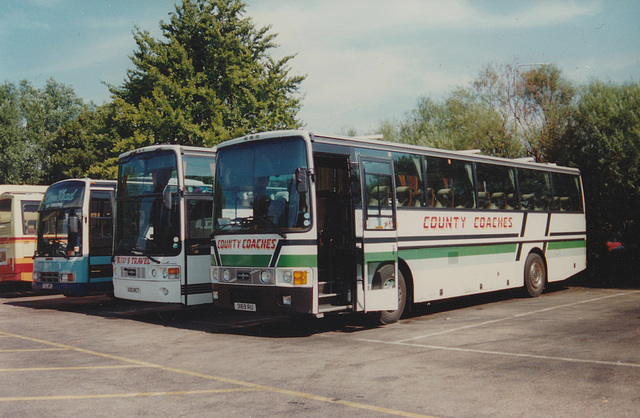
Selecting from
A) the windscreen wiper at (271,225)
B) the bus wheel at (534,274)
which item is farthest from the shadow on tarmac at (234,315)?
the windscreen wiper at (271,225)

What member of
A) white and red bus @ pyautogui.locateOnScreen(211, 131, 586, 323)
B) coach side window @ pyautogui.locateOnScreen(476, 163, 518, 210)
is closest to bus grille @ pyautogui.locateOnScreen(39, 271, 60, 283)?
white and red bus @ pyautogui.locateOnScreen(211, 131, 586, 323)

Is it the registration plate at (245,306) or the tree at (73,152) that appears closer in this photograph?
the registration plate at (245,306)

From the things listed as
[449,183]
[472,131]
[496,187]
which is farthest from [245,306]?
[472,131]

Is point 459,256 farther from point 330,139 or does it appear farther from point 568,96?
point 568,96

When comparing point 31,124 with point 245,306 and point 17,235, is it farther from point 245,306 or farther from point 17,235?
point 245,306

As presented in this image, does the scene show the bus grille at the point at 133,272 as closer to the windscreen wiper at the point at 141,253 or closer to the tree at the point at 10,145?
the windscreen wiper at the point at 141,253

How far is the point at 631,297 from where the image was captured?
16.3 m

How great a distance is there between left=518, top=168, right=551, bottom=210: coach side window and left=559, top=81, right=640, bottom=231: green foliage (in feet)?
13.9

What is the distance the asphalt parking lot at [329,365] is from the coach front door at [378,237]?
0.63 metres

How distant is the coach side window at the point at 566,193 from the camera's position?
58.9ft

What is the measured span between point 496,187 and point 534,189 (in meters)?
2.05

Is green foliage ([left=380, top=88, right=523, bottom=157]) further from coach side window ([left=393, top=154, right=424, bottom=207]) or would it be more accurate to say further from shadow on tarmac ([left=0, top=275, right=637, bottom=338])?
coach side window ([left=393, top=154, right=424, bottom=207])

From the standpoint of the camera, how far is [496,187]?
50.9ft

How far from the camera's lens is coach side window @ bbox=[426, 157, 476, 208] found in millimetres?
13502
